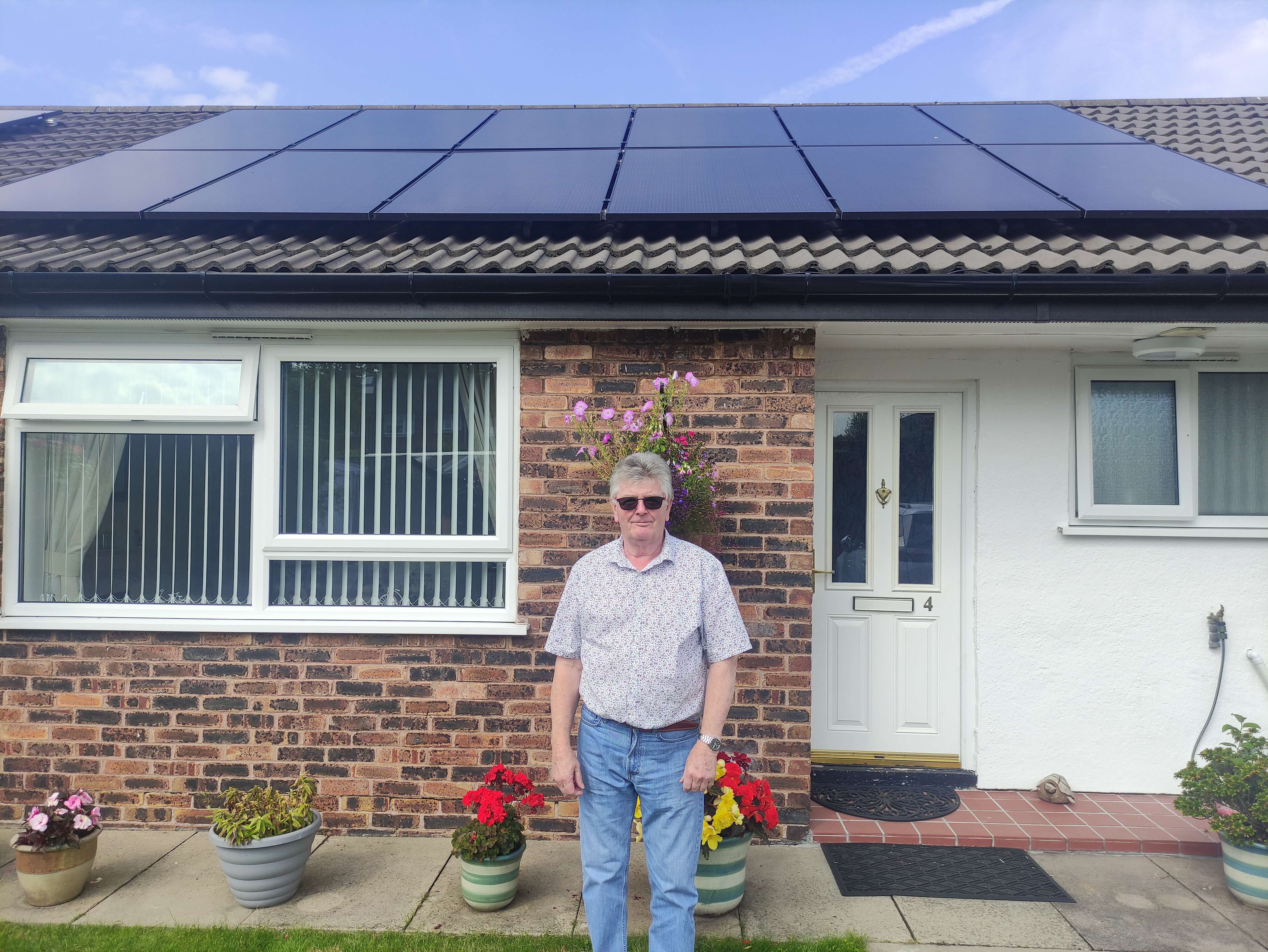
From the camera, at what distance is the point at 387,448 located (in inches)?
167

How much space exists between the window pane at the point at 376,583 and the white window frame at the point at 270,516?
0.04 m

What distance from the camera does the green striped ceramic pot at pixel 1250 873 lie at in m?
3.37

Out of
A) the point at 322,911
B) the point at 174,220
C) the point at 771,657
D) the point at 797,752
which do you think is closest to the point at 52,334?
the point at 174,220

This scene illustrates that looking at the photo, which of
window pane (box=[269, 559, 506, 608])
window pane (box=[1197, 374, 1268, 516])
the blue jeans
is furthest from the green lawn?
window pane (box=[1197, 374, 1268, 516])

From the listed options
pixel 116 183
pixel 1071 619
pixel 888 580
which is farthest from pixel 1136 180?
pixel 116 183

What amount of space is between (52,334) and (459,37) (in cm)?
509

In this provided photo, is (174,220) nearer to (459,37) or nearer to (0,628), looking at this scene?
(0,628)

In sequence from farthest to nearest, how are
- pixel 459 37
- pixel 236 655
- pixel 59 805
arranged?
pixel 459 37
pixel 236 655
pixel 59 805

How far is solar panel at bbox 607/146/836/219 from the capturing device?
4219mm

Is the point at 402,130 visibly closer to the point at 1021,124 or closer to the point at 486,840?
the point at 1021,124

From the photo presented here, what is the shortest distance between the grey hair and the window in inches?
124

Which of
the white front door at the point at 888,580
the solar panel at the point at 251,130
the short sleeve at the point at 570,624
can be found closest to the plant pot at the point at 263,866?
the short sleeve at the point at 570,624

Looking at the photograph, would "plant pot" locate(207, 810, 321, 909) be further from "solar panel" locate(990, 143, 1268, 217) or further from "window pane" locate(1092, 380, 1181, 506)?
"solar panel" locate(990, 143, 1268, 217)

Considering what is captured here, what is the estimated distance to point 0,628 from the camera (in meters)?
4.11
